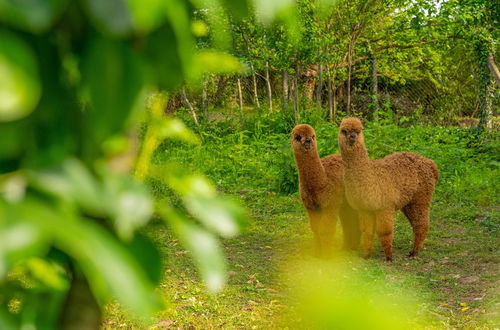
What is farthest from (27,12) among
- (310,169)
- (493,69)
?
(493,69)

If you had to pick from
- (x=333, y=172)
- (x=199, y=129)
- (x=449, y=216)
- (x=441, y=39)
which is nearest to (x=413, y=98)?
(x=441, y=39)

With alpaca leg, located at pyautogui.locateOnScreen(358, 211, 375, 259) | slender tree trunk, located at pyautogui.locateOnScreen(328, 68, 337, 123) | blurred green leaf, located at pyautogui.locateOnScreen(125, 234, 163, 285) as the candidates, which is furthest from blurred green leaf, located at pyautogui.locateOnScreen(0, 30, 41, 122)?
slender tree trunk, located at pyautogui.locateOnScreen(328, 68, 337, 123)

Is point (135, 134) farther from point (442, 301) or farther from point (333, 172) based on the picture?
point (333, 172)

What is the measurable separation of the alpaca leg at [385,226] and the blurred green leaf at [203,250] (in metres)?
5.00

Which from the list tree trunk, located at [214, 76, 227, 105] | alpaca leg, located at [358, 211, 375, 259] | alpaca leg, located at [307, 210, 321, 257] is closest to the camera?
alpaca leg, located at [358, 211, 375, 259]

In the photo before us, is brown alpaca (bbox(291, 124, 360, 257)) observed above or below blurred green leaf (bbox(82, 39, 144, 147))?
below

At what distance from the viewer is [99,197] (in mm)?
473

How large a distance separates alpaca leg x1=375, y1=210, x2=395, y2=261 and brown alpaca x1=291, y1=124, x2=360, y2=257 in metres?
0.39

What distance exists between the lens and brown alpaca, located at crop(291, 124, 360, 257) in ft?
17.7

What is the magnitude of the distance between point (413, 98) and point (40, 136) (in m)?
17.9

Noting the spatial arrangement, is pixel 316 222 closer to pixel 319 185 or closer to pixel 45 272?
pixel 319 185

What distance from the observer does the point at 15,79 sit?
1.40 feet

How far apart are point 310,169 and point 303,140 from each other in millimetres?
261

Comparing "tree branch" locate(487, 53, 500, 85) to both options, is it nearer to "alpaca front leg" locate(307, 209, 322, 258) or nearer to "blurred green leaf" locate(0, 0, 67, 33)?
"alpaca front leg" locate(307, 209, 322, 258)
